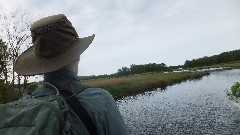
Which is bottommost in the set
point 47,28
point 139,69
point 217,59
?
point 47,28

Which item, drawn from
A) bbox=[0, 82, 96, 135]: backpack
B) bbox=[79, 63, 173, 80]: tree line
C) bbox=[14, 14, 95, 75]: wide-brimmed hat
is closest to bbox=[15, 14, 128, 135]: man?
bbox=[14, 14, 95, 75]: wide-brimmed hat

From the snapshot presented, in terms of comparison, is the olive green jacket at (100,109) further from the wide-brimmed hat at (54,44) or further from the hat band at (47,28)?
the hat band at (47,28)

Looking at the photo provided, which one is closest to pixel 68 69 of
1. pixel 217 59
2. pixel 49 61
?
pixel 49 61

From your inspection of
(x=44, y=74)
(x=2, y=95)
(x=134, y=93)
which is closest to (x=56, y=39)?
(x=44, y=74)

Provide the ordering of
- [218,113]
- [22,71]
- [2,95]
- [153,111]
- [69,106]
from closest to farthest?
[69,106] < [22,71] < [2,95] < [218,113] < [153,111]

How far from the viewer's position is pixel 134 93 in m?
46.5

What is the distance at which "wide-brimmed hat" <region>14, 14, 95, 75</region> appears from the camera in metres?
2.36

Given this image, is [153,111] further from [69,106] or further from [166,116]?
[69,106]

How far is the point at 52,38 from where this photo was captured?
92.6 inches

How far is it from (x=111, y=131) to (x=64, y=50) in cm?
68

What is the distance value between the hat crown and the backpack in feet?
1.53

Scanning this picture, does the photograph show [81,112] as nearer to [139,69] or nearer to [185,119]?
[185,119]

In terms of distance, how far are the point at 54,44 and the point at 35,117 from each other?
656mm

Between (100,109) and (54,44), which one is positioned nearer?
(100,109)
